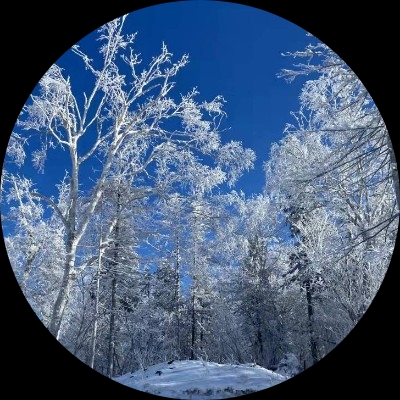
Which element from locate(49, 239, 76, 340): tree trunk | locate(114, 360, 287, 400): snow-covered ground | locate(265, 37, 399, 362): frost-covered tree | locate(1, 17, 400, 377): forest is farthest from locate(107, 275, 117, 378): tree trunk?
locate(265, 37, 399, 362): frost-covered tree

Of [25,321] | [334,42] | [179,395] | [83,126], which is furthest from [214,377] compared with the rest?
[83,126]

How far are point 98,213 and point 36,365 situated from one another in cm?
1031

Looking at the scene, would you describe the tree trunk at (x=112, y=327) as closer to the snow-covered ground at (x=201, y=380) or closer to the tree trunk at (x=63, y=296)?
the tree trunk at (x=63, y=296)

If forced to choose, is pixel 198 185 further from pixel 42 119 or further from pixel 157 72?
pixel 42 119

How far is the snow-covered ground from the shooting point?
6.45m

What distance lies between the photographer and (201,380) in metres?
7.11

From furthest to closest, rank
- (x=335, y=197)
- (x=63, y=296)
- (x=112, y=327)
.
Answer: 1. (x=112, y=327)
2. (x=335, y=197)
3. (x=63, y=296)

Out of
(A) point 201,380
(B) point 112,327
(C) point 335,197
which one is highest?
(C) point 335,197

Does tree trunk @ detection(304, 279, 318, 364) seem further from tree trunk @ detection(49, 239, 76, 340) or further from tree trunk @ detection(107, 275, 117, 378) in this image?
tree trunk @ detection(49, 239, 76, 340)

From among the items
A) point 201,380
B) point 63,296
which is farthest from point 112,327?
point 201,380

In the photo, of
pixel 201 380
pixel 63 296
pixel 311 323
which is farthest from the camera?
pixel 311 323

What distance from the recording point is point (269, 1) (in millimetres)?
3062

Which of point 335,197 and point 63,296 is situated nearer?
point 63,296

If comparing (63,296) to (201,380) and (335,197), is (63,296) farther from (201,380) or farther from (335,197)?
(335,197)
